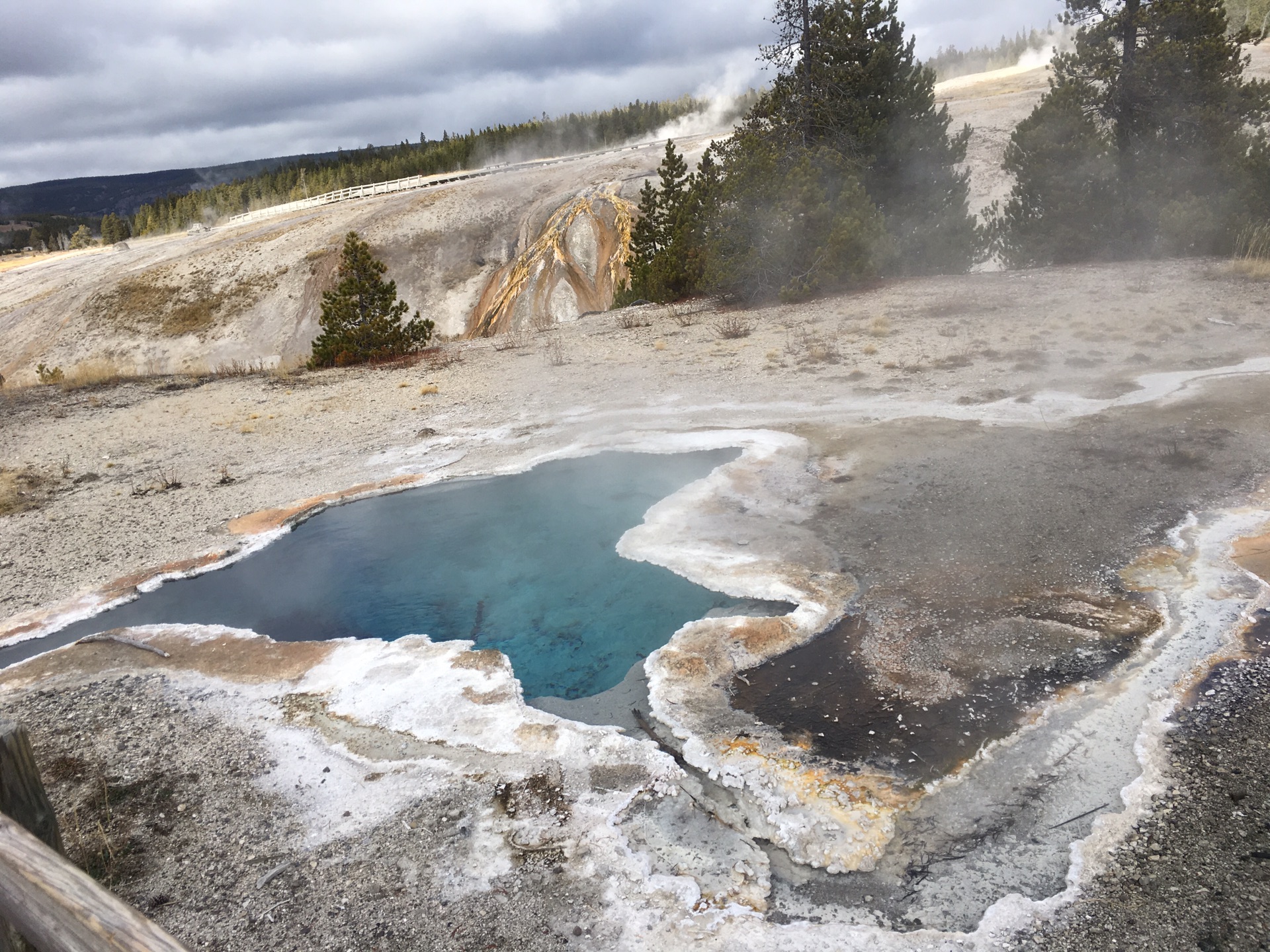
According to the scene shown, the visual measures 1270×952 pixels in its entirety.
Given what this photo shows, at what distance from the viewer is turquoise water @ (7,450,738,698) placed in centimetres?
498

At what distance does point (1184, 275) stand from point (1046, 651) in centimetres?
1053

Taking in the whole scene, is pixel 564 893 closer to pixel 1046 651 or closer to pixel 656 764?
pixel 656 764

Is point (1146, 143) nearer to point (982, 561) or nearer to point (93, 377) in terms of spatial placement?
point (982, 561)

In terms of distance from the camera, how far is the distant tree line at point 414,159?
5900cm

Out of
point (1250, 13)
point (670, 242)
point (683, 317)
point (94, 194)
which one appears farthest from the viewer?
point (94, 194)

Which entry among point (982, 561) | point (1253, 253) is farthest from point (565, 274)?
point (982, 561)

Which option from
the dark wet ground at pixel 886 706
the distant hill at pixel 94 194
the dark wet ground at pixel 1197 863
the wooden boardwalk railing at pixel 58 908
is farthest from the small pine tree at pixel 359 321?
the distant hill at pixel 94 194

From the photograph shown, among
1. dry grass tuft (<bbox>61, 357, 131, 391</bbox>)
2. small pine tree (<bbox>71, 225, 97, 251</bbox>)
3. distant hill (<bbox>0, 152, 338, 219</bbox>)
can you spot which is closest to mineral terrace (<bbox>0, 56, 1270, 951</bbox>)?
dry grass tuft (<bbox>61, 357, 131, 391</bbox>)

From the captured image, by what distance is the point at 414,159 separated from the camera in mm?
62156

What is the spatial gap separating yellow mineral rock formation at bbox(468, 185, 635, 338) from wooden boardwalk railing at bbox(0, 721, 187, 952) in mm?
22137

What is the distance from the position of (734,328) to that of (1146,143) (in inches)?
305

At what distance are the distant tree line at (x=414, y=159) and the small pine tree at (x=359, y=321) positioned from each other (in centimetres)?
4469

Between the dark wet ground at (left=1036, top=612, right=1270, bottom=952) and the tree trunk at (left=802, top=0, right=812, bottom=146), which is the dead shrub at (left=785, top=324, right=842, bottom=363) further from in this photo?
the dark wet ground at (left=1036, top=612, right=1270, bottom=952)

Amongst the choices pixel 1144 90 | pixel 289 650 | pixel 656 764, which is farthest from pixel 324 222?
pixel 656 764
